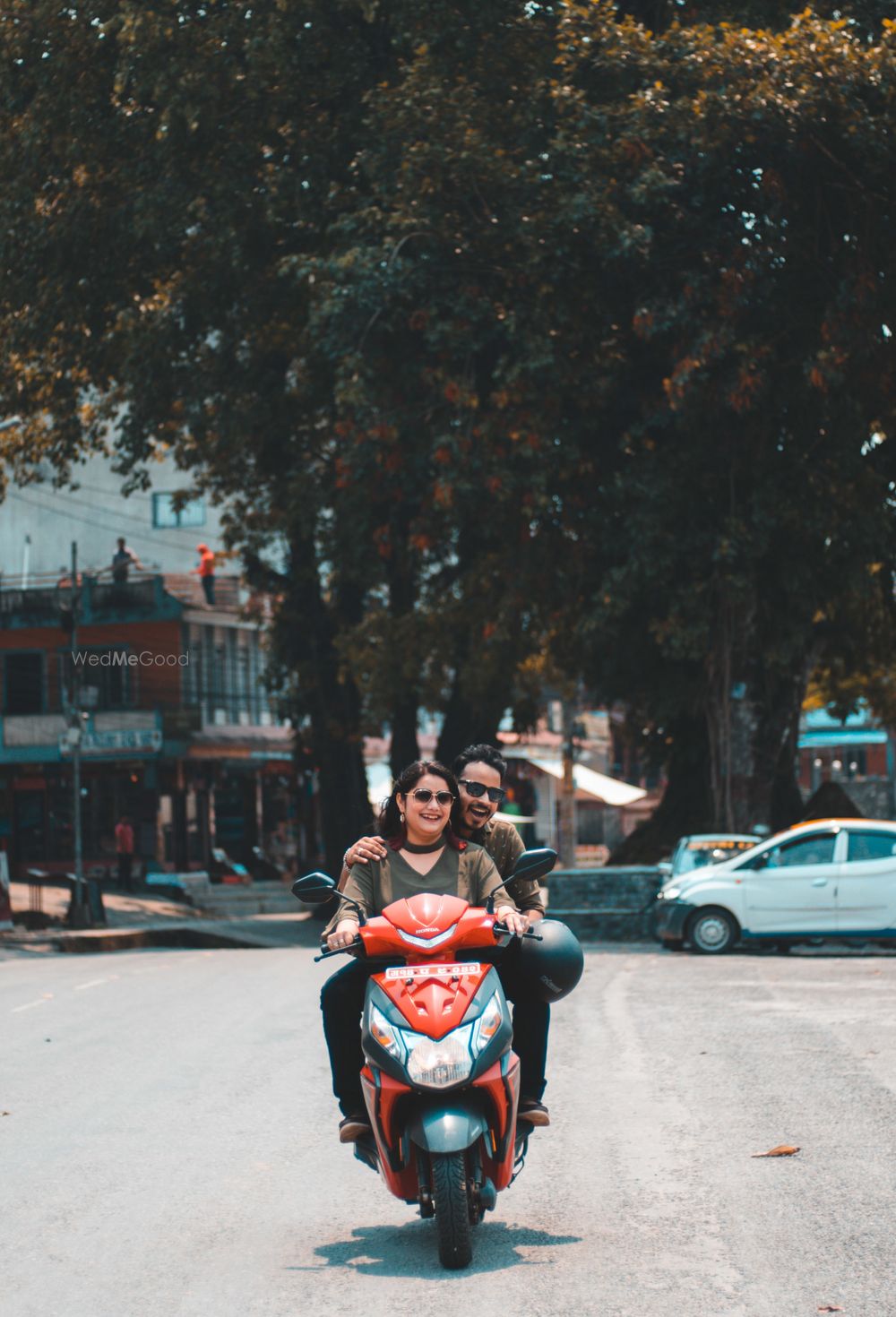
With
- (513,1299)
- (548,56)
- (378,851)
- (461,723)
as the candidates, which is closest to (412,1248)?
(513,1299)

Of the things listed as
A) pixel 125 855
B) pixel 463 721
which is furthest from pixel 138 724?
pixel 463 721

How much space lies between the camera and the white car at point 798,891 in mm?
21875

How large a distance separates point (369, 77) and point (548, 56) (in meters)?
3.47

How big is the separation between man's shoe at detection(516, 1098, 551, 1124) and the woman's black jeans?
0.11ft

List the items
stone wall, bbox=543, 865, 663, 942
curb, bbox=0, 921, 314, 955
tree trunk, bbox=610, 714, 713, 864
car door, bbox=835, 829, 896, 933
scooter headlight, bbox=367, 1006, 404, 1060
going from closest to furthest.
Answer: scooter headlight, bbox=367, 1006, 404, 1060
car door, bbox=835, 829, 896, 933
stone wall, bbox=543, 865, 663, 942
curb, bbox=0, 921, 314, 955
tree trunk, bbox=610, 714, 713, 864

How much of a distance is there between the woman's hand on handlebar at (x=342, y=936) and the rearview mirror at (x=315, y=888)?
111 mm

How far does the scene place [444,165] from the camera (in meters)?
23.8

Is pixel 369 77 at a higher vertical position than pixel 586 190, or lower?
higher

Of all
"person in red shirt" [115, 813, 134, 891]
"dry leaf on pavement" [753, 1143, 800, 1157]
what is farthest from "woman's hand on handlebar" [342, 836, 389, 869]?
"person in red shirt" [115, 813, 134, 891]

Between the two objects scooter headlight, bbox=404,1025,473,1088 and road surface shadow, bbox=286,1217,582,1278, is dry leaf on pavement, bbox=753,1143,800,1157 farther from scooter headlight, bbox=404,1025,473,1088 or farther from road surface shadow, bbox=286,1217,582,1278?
scooter headlight, bbox=404,1025,473,1088

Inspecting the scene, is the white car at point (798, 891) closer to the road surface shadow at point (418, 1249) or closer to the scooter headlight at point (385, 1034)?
the road surface shadow at point (418, 1249)

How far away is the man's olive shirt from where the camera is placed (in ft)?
23.8

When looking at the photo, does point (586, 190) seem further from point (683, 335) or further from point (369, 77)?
point (369, 77)

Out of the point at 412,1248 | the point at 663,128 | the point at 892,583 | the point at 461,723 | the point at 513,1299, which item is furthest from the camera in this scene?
the point at 461,723
